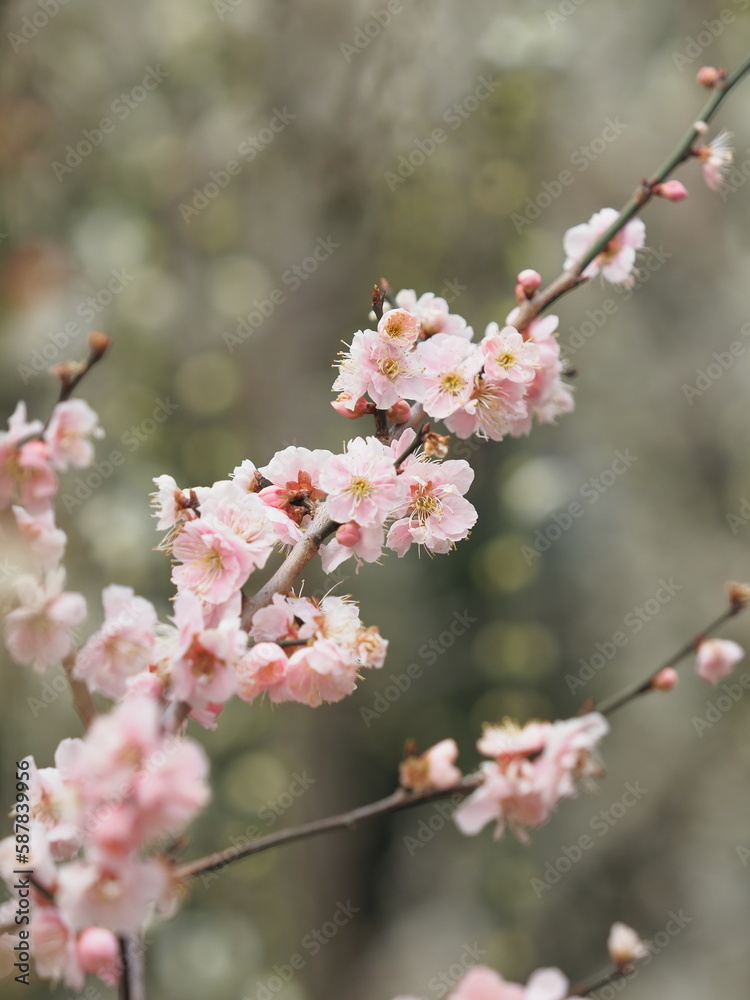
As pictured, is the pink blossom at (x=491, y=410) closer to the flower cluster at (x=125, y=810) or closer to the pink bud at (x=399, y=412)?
the pink bud at (x=399, y=412)

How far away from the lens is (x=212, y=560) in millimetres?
645

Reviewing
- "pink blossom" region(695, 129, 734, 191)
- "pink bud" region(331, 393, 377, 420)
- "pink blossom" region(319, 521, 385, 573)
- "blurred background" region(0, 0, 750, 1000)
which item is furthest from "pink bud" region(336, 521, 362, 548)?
"blurred background" region(0, 0, 750, 1000)

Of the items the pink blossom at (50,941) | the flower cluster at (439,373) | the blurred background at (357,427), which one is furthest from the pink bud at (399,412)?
the blurred background at (357,427)

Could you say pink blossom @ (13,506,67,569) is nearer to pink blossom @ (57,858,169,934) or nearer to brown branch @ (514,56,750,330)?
pink blossom @ (57,858,169,934)

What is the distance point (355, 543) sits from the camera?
0.68 metres

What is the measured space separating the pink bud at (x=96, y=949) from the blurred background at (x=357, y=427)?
1.60 meters

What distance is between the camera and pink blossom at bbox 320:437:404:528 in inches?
25.9

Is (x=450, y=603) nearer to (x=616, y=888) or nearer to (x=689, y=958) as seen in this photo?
(x=616, y=888)

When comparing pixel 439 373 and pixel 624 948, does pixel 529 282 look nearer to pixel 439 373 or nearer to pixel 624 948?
pixel 439 373

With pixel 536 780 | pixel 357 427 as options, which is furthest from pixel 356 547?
A: pixel 357 427

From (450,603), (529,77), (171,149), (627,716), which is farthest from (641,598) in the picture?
(171,149)

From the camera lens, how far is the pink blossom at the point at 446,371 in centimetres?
72

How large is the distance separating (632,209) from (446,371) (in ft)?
0.73

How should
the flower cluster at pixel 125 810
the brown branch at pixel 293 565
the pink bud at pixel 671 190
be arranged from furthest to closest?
the pink bud at pixel 671 190 < the brown branch at pixel 293 565 < the flower cluster at pixel 125 810
